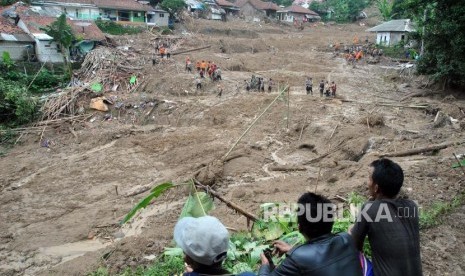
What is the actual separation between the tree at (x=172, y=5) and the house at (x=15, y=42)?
16113 millimetres

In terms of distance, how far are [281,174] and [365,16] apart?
51.9 meters

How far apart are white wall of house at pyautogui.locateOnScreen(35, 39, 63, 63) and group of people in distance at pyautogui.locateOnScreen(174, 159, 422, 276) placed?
26347 millimetres

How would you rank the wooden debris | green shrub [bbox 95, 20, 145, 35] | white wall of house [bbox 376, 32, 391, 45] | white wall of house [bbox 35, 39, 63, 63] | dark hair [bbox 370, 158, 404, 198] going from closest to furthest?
dark hair [bbox 370, 158, 404, 198]
the wooden debris
white wall of house [bbox 35, 39, 63, 63]
green shrub [bbox 95, 20, 145, 35]
white wall of house [bbox 376, 32, 391, 45]

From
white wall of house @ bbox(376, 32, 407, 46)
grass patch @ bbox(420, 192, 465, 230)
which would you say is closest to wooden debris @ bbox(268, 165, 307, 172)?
grass patch @ bbox(420, 192, 465, 230)

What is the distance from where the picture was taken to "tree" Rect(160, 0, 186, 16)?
38406 mm

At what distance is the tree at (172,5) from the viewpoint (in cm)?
3841

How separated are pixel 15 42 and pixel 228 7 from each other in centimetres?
3137

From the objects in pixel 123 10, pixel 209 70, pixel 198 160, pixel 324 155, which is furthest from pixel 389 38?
pixel 198 160

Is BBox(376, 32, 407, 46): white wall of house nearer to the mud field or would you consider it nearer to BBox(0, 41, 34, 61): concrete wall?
the mud field

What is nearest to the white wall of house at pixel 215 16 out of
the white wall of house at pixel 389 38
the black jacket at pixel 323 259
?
the white wall of house at pixel 389 38

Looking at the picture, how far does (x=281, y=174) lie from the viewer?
11242 mm

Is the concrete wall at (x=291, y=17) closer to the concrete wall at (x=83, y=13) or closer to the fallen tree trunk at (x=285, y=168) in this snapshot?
the concrete wall at (x=83, y=13)

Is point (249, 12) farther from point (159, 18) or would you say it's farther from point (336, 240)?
point (336, 240)

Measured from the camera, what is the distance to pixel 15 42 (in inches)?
964
